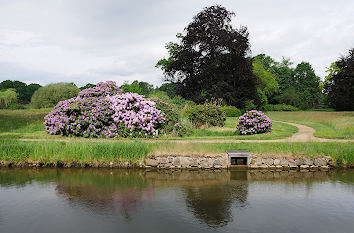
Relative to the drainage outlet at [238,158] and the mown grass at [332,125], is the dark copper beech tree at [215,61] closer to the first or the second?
the mown grass at [332,125]

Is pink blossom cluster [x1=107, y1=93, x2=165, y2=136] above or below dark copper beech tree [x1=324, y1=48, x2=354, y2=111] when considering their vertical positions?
below

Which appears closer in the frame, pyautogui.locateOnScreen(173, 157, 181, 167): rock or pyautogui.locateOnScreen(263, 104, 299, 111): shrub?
pyautogui.locateOnScreen(173, 157, 181, 167): rock

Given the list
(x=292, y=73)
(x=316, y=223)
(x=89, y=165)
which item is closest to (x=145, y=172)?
(x=89, y=165)

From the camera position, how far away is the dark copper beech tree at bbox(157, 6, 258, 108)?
108 ft

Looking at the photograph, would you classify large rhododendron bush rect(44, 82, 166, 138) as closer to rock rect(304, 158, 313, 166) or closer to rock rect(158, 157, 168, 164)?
rock rect(158, 157, 168, 164)

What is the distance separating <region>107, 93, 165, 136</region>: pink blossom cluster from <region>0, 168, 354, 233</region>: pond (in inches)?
167

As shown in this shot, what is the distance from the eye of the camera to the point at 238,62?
34.5 m

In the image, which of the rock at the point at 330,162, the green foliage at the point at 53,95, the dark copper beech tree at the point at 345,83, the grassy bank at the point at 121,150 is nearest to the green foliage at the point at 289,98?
the dark copper beech tree at the point at 345,83

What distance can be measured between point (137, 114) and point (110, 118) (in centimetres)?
153

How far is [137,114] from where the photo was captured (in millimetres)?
14375

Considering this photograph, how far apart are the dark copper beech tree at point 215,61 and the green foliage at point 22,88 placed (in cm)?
4805

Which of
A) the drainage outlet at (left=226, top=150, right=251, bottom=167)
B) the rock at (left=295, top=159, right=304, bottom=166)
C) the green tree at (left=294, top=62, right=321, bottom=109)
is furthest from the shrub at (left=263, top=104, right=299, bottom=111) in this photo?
the drainage outlet at (left=226, top=150, right=251, bottom=167)

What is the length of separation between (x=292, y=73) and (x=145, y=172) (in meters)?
62.9

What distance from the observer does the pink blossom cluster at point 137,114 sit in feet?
46.7
